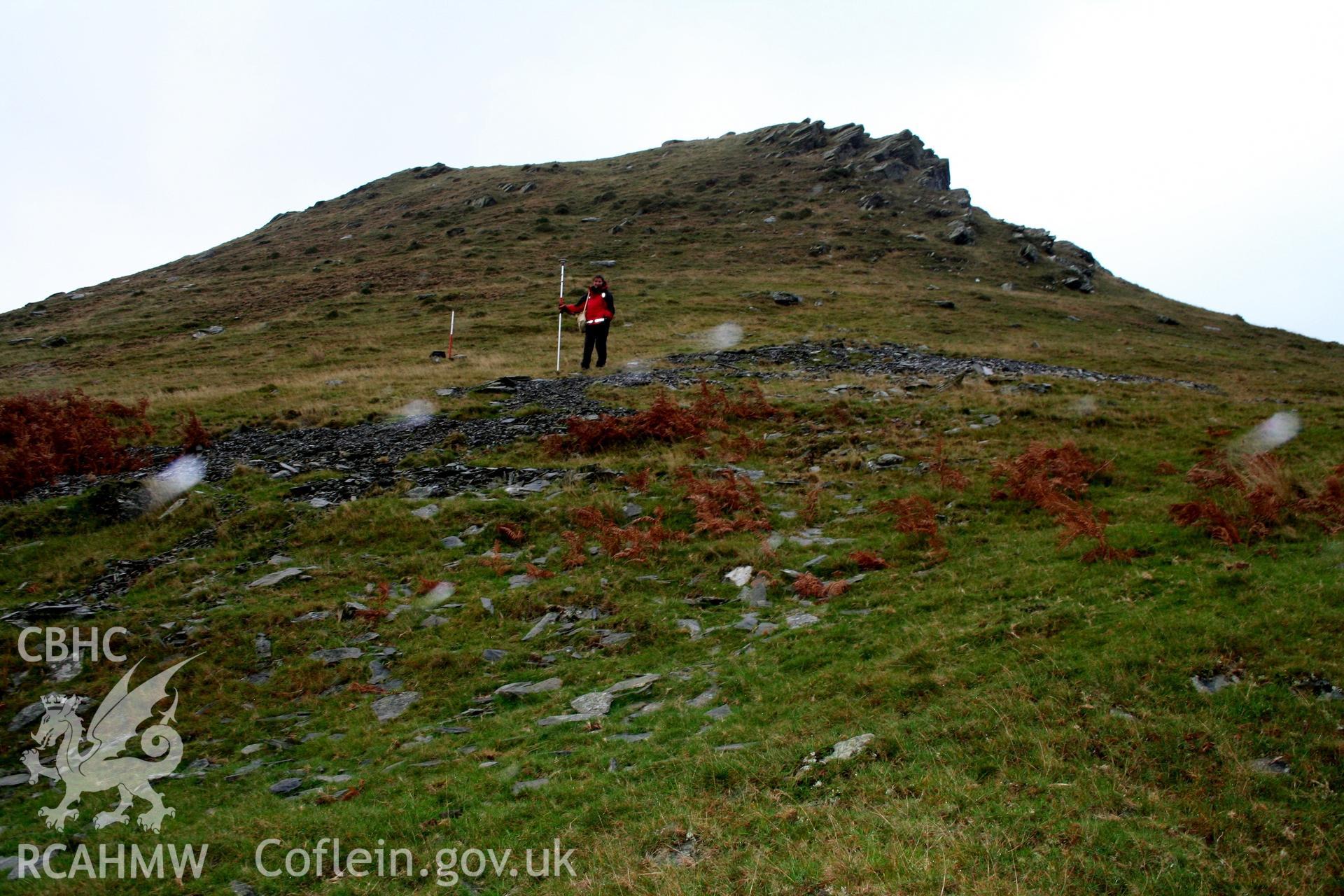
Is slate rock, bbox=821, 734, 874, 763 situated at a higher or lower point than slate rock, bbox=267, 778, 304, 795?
higher

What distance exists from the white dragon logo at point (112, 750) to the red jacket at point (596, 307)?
780 inches

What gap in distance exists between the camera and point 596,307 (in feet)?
94.8

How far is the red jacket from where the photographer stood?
28.6 m

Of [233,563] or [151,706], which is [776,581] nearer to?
[151,706]

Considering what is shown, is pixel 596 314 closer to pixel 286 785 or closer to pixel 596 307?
pixel 596 307

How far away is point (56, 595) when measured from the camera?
14.1 metres

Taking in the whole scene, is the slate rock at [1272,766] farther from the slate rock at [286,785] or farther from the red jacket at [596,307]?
the red jacket at [596,307]

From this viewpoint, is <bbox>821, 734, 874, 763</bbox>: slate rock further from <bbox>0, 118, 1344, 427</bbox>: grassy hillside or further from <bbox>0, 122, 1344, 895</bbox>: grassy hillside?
<bbox>0, 118, 1344, 427</bbox>: grassy hillside

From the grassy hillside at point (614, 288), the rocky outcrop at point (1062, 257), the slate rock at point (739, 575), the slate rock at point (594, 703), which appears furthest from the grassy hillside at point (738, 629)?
the rocky outcrop at point (1062, 257)

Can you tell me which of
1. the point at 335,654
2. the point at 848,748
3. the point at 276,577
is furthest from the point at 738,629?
the point at 276,577

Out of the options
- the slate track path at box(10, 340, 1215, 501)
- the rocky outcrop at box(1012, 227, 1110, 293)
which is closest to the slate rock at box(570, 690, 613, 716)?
the slate track path at box(10, 340, 1215, 501)

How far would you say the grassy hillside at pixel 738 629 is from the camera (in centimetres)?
610

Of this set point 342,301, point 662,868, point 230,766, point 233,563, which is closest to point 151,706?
point 230,766

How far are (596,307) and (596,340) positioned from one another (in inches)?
72.3
